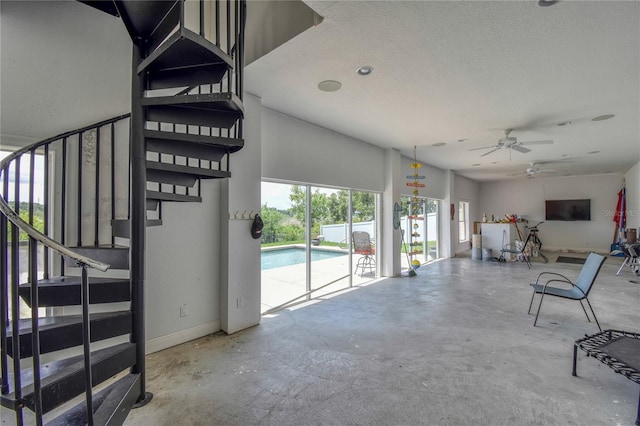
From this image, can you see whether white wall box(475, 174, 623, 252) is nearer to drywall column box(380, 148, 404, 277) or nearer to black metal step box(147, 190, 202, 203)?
drywall column box(380, 148, 404, 277)

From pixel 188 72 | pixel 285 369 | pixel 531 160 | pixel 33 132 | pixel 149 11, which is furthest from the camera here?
pixel 531 160

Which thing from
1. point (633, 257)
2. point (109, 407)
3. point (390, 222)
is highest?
point (390, 222)

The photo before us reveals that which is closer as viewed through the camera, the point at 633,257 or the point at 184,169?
the point at 184,169

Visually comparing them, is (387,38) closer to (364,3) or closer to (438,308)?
(364,3)

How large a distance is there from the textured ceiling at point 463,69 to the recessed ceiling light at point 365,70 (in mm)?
54

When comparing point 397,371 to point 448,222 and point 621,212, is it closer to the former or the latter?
point 448,222

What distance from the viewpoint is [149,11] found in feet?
6.14

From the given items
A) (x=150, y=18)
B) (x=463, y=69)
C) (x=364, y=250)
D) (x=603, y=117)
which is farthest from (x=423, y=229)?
(x=150, y=18)

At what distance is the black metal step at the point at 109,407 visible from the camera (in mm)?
1543

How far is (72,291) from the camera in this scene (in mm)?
1842

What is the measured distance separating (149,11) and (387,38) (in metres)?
1.73

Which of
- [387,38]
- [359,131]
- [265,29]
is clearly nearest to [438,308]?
[359,131]

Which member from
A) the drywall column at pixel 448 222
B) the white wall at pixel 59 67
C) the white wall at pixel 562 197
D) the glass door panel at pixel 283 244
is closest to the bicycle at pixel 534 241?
the white wall at pixel 562 197

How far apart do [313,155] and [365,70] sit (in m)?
1.91
